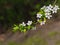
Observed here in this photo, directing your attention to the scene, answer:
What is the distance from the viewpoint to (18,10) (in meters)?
3.29

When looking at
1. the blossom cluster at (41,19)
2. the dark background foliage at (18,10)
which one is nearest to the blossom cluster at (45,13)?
the blossom cluster at (41,19)

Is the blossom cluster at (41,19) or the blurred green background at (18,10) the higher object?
the blurred green background at (18,10)

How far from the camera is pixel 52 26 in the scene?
272 cm

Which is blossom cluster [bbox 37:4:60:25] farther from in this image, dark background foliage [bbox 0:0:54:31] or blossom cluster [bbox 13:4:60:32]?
dark background foliage [bbox 0:0:54:31]

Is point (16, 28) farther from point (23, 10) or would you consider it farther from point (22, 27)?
point (23, 10)

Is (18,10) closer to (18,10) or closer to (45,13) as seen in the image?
(18,10)

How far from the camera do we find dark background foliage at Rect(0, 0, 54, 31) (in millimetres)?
3178

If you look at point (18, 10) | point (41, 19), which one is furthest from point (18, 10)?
point (41, 19)

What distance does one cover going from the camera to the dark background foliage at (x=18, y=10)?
3.18m

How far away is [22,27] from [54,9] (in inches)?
18.4

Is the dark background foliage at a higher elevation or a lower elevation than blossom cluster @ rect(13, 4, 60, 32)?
higher

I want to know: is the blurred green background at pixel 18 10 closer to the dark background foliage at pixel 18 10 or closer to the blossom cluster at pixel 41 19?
the dark background foliage at pixel 18 10

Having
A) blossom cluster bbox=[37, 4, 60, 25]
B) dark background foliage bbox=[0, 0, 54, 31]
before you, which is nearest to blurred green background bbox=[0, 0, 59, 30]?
dark background foliage bbox=[0, 0, 54, 31]

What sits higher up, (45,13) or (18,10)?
(18,10)
